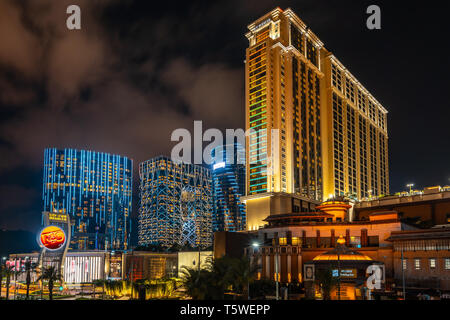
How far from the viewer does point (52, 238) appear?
8594 cm

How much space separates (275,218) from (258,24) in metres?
85.4

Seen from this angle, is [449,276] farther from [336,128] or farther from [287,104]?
[336,128]

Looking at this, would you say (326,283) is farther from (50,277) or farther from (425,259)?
(50,277)

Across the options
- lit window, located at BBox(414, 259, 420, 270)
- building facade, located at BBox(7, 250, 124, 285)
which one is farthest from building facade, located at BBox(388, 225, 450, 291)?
building facade, located at BBox(7, 250, 124, 285)

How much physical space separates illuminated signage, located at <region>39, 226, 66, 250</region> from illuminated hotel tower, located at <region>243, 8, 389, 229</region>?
2414 inches

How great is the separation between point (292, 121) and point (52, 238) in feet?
293

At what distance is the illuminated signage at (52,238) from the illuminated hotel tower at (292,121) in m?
61.3

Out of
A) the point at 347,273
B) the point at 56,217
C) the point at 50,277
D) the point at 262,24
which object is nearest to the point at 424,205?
the point at 347,273

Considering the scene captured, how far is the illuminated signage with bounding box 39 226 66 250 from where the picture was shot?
84750 millimetres

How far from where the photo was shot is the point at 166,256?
13375cm

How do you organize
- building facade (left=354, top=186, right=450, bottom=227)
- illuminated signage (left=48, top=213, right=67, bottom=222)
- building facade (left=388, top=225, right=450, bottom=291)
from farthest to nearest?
building facade (left=354, top=186, right=450, bottom=227)
illuminated signage (left=48, top=213, right=67, bottom=222)
building facade (left=388, top=225, right=450, bottom=291)

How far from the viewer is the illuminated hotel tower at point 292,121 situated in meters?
137

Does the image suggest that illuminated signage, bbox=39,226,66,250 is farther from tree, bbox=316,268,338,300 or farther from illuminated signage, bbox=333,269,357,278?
tree, bbox=316,268,338,300
